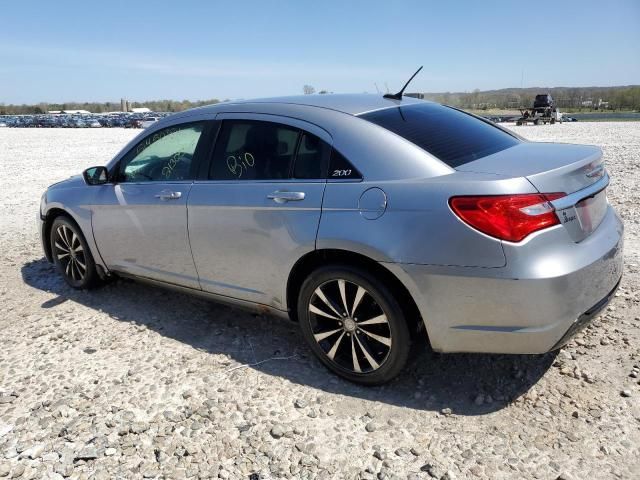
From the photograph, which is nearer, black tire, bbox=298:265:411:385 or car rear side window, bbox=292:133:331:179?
black tire, bbox=298:265:411:385

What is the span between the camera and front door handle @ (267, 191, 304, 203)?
314 cm

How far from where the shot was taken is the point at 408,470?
2500 millimetres

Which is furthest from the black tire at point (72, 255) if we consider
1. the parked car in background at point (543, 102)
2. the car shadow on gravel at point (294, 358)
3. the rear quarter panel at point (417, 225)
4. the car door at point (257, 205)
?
the parked car in background at point (543, 102)

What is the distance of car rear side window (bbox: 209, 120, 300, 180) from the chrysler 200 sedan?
1 cm

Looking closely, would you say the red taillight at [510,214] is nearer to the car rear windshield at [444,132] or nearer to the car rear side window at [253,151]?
the car rear windshield at [444,132]

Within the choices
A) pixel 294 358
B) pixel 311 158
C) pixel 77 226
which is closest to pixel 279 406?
pixel 294 358

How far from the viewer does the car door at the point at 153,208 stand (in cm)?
388

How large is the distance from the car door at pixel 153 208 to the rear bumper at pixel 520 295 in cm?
183

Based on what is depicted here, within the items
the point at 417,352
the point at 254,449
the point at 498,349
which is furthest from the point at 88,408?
the point at 498,349

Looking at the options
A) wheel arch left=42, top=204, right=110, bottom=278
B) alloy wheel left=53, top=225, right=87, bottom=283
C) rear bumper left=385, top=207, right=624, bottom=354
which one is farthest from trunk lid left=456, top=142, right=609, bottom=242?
alloy wheel left=53, top=225, right=87, bottom=283

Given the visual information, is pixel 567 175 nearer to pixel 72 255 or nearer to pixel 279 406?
pixel 279 406

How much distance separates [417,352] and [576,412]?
0.90 meters

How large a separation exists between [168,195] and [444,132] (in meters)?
2.05

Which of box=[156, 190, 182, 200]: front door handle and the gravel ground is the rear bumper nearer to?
the gravel ground
